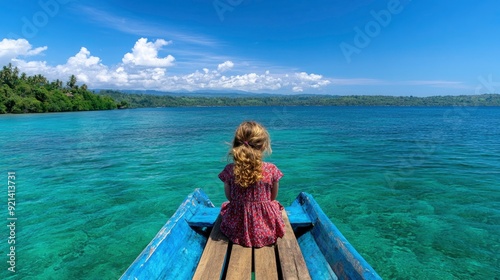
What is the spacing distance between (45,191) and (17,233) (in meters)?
4.48

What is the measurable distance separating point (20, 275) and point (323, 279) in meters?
6.76

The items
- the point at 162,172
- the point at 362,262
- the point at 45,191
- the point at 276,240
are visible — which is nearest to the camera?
the point at 362,262

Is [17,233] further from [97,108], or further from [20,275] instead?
[97,108]

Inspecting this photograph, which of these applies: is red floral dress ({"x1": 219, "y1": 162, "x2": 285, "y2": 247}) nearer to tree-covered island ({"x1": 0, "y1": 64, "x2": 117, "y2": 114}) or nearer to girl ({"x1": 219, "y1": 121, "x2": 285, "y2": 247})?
girl ({"x1": 219, "y1": 121, "x2": 285, "y2": 247})

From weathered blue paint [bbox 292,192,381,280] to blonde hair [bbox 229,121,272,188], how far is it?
1.43 meters

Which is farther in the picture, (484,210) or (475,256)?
(484,210)

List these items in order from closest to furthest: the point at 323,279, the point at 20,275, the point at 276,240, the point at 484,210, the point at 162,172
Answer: the point at 323,279, the point at 276,240, the point at 20,275, the point at 484,210, the point at 162,172

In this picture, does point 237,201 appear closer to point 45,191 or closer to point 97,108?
point 45,191

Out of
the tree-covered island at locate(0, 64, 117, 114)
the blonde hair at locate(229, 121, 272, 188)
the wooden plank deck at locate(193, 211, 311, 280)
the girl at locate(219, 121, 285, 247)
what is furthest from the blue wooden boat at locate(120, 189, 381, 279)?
the tree-covered island at locate(0, 64, 117, 114)

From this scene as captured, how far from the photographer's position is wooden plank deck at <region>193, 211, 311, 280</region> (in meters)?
3.69

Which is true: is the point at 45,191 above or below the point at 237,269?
below

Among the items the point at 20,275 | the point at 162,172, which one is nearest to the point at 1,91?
the point at 162,172

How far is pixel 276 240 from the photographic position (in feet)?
15.1

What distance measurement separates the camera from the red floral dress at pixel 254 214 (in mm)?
4461
